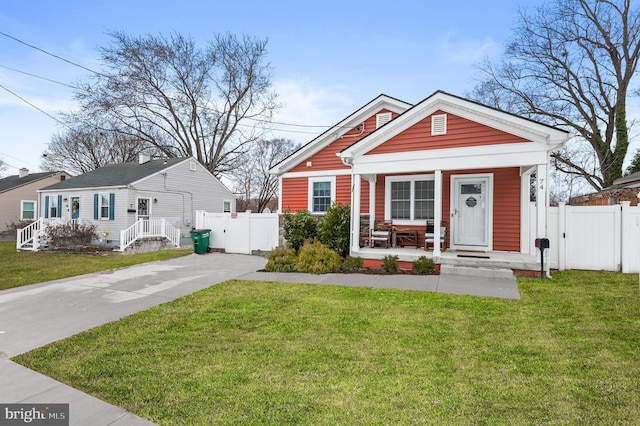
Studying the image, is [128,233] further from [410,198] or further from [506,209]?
[506,209]

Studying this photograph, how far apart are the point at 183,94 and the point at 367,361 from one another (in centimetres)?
2779

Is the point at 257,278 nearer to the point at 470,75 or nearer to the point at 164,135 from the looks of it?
the point at 470,75

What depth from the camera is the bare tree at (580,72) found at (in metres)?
16.5

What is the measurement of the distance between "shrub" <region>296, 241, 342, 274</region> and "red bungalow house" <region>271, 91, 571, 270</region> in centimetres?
77

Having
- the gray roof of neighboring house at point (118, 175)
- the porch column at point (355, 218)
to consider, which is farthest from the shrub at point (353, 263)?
the gray roof of neighboring house at point (118, 175)

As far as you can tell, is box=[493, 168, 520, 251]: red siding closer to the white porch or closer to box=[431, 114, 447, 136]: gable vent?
box=[431, 114, 447, 136]: gable vent

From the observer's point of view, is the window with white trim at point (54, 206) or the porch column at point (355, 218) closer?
the porch column at point (355, 218)

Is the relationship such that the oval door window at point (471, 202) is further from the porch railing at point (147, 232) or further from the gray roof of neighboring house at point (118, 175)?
the gray roof of neighboring house at point (118, 175)

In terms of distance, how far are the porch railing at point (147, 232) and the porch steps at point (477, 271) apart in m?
13.2

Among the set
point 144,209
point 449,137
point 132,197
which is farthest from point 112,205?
point 449,137

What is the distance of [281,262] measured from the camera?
8.85 m

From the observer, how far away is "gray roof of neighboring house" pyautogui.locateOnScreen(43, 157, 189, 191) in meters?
17.1

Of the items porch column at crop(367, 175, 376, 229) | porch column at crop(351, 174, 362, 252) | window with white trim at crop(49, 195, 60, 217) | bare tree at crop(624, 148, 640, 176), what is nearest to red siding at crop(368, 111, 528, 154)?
porch column at crop(351, 174, 362, 252)

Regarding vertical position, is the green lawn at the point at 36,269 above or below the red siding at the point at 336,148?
below
